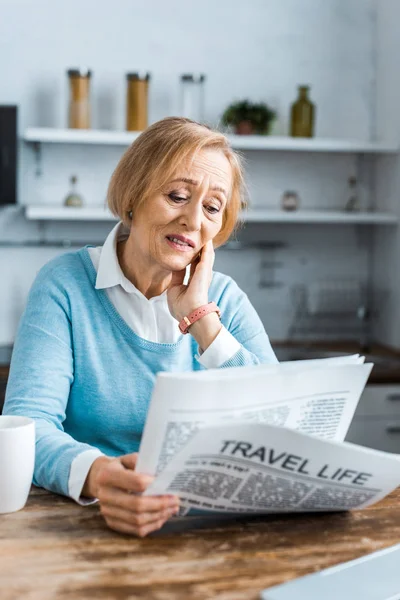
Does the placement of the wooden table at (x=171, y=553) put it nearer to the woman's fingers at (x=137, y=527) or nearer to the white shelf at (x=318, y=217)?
the woman's fingers at (x=137, y=527)

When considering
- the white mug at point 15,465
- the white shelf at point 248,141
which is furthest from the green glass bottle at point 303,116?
the white mug at point 15,465

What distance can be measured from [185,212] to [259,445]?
29.3 inches

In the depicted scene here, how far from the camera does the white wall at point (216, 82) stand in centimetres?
335

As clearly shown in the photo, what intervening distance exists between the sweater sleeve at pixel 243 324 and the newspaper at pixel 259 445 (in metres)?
0.61

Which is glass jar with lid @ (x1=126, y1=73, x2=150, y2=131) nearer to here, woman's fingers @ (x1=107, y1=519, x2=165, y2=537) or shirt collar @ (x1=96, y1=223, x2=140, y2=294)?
shirt collar @ (x1=96, y1=223, x2=140, y2=294)

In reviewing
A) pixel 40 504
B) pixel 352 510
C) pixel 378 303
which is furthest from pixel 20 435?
pixel 378 303

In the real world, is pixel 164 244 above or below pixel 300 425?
above

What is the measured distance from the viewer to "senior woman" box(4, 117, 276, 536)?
5.06 feet

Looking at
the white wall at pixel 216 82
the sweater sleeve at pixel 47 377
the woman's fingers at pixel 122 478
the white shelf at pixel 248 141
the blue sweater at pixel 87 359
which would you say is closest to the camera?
the woman's fingers at pixel 122 478

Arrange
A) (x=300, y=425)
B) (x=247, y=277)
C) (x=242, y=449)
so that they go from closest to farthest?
1. (x=242, y=449)
2. (x=300, y=425)
3. (x=247, y=277)

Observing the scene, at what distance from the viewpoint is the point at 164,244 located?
1654 millimetres

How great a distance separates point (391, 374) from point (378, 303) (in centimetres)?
73

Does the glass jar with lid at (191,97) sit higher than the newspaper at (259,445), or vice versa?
the glass jar with lid at (191,97)

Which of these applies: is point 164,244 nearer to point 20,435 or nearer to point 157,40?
point 20,435
